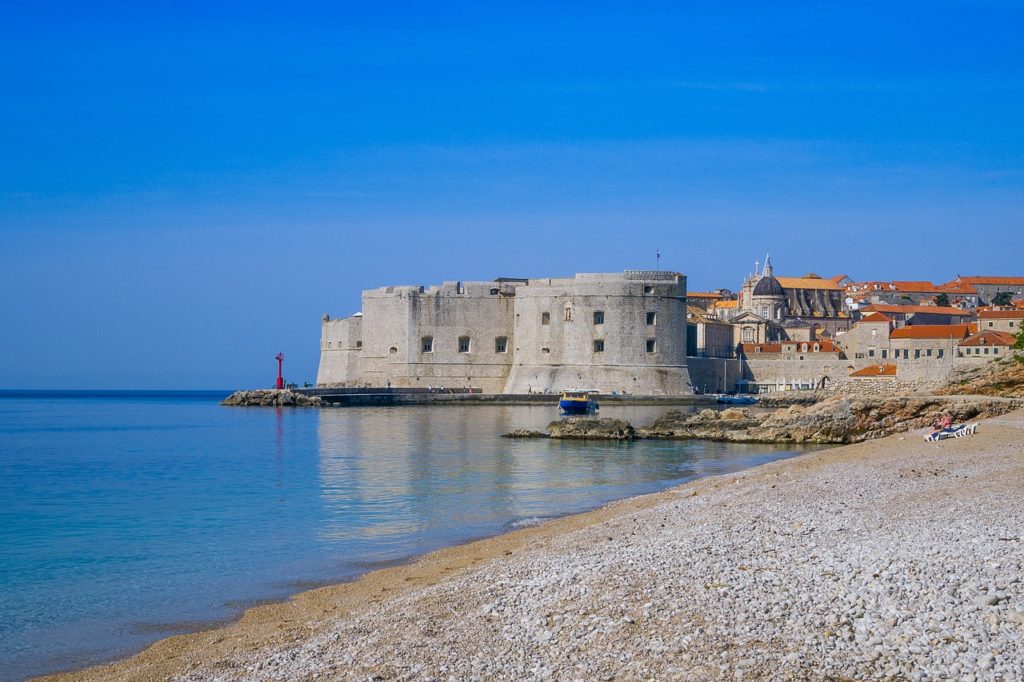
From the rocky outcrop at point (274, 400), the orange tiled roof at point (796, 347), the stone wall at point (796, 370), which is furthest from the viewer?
the orange tiled roof at point (796, 347)

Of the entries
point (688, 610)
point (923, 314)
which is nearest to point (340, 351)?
point (923, 314)

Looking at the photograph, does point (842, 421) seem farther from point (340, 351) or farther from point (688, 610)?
point (340, 351)

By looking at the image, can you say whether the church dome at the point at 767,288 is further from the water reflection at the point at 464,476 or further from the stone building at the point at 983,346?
the water reflection at the point at 464,476

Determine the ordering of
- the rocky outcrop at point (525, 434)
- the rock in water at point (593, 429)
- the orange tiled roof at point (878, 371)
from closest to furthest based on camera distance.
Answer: the rock in water at point (593, 429) < the rocky outcrop at point (525, 434) < the orange tiled roof at point (878, 371)

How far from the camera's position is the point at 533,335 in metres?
35.5

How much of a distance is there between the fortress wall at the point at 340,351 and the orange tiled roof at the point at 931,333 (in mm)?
19240

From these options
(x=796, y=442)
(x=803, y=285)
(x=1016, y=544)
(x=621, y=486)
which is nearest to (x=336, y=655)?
(x=1016, y=544)

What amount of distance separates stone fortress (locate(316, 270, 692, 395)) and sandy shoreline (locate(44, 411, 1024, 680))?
91.1 ft

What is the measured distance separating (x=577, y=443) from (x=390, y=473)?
5.33m

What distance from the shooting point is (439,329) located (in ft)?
119

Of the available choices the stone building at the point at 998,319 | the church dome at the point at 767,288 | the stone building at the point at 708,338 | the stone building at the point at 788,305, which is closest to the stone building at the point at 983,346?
the stone building at the point at 708,338

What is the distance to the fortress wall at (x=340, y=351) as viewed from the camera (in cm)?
3909

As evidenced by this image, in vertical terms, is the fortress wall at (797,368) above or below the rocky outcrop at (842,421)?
above

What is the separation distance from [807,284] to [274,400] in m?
42.5
